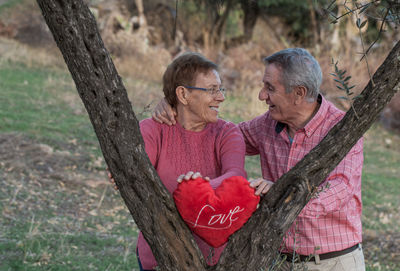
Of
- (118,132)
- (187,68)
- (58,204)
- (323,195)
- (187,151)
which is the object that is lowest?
(58,204)

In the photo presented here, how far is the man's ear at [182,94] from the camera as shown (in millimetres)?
2770

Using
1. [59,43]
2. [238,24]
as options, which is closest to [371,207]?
[59,43]

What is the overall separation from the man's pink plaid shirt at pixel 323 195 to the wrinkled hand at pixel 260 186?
39 centimetres

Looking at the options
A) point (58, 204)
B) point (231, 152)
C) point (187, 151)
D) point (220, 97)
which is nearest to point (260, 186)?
point (231, 152)

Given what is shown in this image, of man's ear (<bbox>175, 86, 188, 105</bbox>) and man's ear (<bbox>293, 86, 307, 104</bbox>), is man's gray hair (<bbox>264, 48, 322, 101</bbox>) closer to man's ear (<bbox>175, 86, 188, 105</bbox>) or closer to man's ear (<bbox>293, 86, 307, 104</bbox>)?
man's ear (<bbox>293, 86, 307, 104</bbox>)

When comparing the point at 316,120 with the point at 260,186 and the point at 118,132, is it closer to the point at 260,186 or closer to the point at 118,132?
the point at 260,186

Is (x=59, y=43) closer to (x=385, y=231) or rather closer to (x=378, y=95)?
(x=378, y=95)

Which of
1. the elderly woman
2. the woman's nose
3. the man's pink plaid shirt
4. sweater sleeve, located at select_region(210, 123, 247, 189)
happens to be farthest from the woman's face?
the man's pink plaid shirt

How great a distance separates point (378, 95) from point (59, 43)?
1265 mm

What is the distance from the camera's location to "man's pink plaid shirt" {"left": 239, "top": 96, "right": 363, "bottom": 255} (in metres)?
2.58

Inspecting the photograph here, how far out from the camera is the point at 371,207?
8234mm

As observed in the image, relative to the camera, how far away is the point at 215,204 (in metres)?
2.14

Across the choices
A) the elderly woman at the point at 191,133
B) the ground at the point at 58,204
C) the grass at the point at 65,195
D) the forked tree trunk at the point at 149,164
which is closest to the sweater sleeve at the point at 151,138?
the elderly woman at the point at 191,133

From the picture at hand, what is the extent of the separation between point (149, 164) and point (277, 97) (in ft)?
3.60
